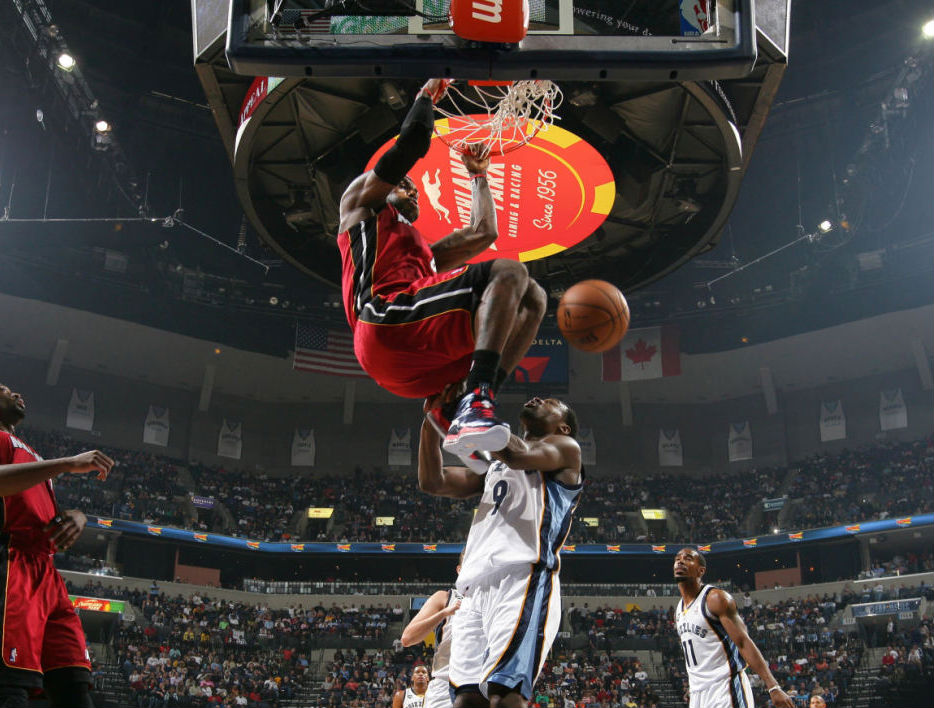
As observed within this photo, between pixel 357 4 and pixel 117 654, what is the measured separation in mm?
22455

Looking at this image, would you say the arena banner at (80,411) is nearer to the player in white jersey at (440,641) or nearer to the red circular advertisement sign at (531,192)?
the red circular advertisement sign at (531,192)

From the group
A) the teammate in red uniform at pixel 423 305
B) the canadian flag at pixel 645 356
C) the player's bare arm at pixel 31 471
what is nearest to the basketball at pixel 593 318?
the teammate in red uniform at pixel 423 305

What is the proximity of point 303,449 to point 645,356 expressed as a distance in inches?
596

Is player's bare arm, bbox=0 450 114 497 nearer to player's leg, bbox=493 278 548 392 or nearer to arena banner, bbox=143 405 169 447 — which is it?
player's leg, bbox=493 278 548 392

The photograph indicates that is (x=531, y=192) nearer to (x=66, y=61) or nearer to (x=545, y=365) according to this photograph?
(x=66, y=61)

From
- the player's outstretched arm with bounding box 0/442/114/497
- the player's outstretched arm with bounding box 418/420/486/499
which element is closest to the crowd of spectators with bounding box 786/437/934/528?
the player's outstretched arm with bounding box 418/420/486/499

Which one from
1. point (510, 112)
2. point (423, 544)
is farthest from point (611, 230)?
point (423, 544)

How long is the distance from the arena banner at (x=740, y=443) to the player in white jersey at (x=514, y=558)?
31.0 m

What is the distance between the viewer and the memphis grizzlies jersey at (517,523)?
426cm

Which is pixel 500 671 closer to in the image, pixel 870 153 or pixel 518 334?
pixel 518 334

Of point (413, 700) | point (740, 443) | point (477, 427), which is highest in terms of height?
point (740, 443)

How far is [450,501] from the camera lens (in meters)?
Answer: 33.8

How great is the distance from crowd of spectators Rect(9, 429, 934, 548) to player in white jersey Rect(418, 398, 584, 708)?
26.7m

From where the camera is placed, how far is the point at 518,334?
383 cm
